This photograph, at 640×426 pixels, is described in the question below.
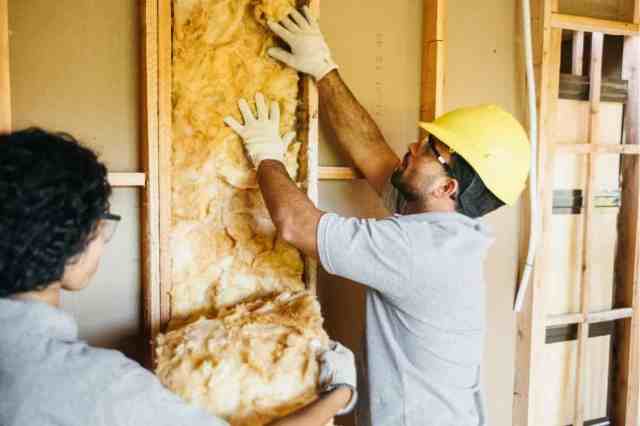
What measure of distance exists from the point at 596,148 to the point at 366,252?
1.52m

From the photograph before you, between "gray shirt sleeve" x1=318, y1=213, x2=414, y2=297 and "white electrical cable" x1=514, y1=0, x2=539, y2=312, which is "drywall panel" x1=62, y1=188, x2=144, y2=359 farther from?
"white electrical cable" x1=514, y1=0, x2=539, y2=312

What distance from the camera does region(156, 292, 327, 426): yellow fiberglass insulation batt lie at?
46.8 inches

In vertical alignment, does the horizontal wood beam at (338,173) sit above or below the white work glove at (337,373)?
above

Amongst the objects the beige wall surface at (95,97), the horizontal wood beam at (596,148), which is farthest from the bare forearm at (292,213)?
the horizontal wood beam at (596,148)

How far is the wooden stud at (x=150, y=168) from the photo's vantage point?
1464mm

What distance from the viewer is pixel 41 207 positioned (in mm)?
826

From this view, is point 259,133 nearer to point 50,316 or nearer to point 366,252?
point 366,252

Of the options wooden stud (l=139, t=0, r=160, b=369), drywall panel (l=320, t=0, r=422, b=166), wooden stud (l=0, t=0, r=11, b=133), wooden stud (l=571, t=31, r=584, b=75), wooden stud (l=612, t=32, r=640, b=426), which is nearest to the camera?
wooden stud (l=0, t=0, r=11, b=133)

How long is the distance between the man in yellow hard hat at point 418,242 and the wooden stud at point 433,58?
1.21 ft

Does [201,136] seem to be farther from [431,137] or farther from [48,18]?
[431,137]

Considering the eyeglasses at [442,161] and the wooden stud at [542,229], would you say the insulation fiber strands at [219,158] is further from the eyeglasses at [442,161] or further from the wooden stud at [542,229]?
the wooden stud at [542,229]

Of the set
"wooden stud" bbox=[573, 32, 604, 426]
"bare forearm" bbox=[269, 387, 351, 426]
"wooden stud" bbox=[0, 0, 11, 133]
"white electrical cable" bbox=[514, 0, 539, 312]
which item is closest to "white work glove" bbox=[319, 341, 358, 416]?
"bare forearm" bbox=[269, 387, 351, 426]

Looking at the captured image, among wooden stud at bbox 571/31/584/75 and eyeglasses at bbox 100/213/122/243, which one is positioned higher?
wooden stud at bbox 571/31/584/75

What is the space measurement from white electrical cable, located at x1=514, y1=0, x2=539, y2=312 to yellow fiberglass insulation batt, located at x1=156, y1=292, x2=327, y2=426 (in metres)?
1.21
